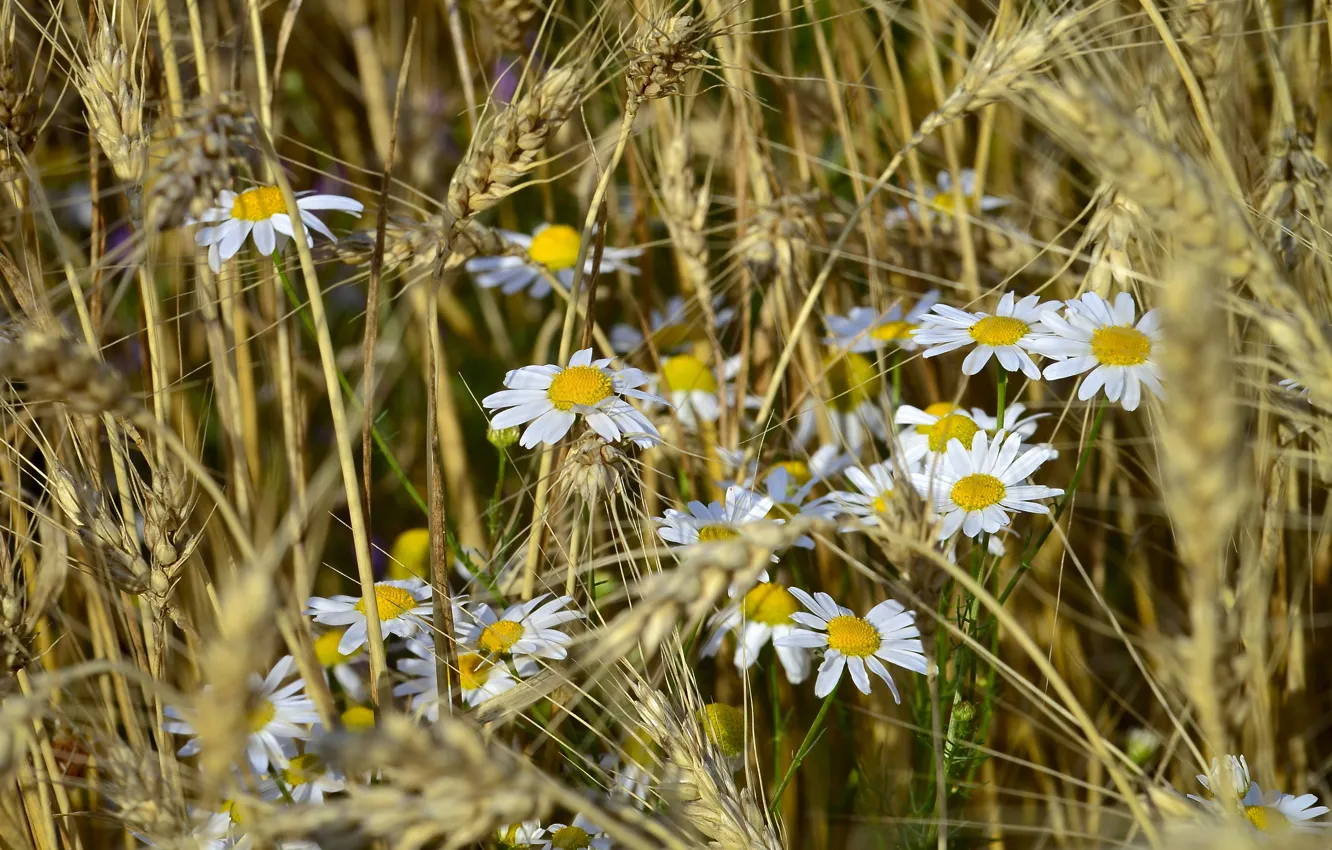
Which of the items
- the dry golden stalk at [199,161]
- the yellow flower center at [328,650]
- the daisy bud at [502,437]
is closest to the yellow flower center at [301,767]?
the yellow flower center at [328,650]

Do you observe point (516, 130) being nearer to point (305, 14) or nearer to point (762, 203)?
point (762, 203)

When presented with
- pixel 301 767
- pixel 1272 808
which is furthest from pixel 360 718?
pixel 1272 808

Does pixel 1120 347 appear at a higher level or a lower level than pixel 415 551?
higher

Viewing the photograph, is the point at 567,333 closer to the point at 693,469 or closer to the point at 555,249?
the point at 693,469

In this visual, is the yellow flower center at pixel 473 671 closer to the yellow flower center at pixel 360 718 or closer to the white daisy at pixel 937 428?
the yellow flower center at pixel 360 718

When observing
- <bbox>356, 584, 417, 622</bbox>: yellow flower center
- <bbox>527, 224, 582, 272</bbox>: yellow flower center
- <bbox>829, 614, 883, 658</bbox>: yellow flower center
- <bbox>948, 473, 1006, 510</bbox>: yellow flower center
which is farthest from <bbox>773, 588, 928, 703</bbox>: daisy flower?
<bbox>527, 224, 582, 272</bbox>: yellow flower center

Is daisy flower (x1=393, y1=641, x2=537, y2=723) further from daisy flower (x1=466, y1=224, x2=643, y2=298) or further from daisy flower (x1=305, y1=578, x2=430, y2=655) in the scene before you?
daisy flower (x1=466, y1=224, x2=643, y2=298)

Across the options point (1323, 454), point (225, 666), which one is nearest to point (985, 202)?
point (1323, 454)
